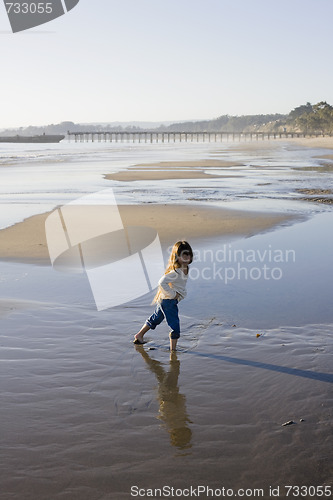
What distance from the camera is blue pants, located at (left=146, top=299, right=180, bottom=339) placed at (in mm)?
5645

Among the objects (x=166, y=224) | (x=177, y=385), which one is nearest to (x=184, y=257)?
(x=177, y=385)

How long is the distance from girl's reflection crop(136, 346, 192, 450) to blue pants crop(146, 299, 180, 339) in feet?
0.77

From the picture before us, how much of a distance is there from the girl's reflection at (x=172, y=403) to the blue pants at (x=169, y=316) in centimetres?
23

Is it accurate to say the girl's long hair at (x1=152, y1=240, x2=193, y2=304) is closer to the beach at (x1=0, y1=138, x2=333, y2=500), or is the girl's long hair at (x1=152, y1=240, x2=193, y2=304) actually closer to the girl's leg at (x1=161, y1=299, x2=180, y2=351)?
the girl's leg at (x1=161, y1=299, x2=180, y2=351)

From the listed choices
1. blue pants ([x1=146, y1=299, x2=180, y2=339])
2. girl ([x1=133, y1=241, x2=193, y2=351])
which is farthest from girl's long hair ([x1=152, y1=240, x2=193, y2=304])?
blue pants ([x1=146, y1=299, x2=180, y2=339])

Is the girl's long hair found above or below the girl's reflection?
above

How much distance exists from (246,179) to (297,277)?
737 inches

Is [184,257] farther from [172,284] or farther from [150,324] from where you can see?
[150,324]

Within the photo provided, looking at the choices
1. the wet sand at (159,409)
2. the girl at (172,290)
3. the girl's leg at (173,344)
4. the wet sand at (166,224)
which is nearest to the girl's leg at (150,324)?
the girl at (172,290)

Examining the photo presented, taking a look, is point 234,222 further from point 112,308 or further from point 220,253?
point 112,308

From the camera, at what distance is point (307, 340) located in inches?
232

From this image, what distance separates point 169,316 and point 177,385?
3.23 ft

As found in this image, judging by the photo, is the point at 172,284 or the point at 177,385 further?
the point at 172,284

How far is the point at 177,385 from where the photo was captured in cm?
487
